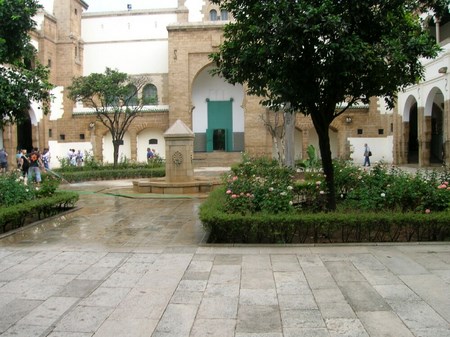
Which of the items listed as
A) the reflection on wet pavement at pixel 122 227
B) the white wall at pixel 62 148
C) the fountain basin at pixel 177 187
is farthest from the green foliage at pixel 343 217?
the white wall at pixel 62 148

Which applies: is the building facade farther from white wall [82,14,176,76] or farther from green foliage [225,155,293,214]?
green foliage [225,155,293,214]

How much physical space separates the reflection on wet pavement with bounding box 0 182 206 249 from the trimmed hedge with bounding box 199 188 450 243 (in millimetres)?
558

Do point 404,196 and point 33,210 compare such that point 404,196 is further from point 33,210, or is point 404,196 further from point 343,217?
point 33,210

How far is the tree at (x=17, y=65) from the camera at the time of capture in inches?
340

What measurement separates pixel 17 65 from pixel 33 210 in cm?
323

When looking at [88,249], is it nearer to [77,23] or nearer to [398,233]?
[398,233]

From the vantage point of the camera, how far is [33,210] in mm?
8469

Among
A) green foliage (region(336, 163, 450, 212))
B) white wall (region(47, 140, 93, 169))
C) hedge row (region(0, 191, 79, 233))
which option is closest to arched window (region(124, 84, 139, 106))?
white wall (region(47, 140, 93, 169))

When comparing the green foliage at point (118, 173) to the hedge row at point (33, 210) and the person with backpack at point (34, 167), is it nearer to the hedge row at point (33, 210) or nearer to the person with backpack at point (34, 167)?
the person with backpack at point (34, 167)

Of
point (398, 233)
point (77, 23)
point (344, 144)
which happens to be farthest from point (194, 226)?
point (77, 23)

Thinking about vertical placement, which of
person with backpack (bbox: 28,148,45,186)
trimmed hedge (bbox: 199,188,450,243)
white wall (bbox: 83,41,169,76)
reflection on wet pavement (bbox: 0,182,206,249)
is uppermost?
white wall (bbox: 83,41,169,76)

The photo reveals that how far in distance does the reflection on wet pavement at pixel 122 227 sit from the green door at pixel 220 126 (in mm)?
22451

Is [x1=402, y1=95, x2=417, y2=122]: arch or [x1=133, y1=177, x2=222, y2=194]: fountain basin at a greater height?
[x1=402, y1=95, x2=417, y2=122]: arch

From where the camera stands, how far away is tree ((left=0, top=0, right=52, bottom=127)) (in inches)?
340
